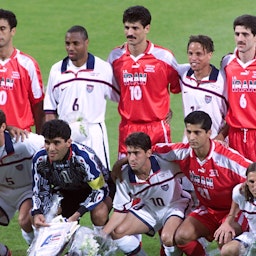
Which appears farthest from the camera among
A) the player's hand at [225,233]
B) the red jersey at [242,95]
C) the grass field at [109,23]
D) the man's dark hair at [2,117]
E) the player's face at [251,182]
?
the grass field at [109,23]

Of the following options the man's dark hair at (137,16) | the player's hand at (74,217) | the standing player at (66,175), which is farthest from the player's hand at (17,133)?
the man's dark hair at (137,16)

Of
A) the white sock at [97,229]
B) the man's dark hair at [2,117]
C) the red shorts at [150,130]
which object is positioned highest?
the man's dark hair at [2,117]

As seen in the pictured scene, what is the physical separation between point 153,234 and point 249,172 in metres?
1.48

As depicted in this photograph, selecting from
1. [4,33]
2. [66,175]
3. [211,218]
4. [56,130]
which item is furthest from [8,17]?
[211,218]

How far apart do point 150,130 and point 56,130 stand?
1.29m

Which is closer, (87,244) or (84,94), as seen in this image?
(87,244)

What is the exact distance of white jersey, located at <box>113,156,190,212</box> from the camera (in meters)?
10.4

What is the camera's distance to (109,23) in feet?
56.8

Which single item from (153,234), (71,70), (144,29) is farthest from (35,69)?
(153,234)

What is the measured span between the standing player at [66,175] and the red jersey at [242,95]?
1308 millimetres

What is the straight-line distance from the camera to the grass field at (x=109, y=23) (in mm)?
16281

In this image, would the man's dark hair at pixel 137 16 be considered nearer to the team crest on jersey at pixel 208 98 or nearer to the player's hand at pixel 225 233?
the team crest on jersey at pixel 208 98

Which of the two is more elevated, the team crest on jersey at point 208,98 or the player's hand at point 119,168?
the team crest on jersey at point 208,98

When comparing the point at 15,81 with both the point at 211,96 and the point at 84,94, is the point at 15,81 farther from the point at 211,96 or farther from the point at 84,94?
the point at 211,96
